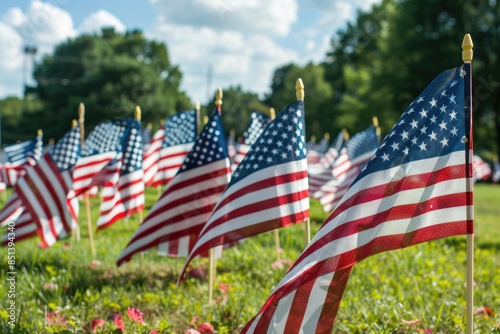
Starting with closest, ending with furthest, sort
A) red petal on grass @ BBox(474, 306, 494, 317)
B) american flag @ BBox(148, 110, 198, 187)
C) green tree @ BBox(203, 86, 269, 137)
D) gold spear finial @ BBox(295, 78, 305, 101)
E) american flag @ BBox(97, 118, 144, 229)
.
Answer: gold spear finial @ BBox(295, 78, 305, 101) → red petal on grass @ BBox(474, 306, 494, 317) → american flag @ BBox(97, 118, 144, 229) → american flag @ BBox(148, 110, 198, 187) → green tree @ BBox(203, 86, 269, 137)

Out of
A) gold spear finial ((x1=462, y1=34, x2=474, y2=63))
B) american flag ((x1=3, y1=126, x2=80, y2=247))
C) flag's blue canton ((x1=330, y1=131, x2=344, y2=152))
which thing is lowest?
american flag ((x1=3, y1=126, x2=80, y2=247))

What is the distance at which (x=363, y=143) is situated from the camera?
1077cm

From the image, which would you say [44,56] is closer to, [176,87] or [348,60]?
[176,87]

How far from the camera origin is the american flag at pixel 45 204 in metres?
8.00

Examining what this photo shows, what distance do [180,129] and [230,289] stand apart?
3549 mm

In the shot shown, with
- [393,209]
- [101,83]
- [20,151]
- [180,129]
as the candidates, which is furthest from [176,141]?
[101,83]

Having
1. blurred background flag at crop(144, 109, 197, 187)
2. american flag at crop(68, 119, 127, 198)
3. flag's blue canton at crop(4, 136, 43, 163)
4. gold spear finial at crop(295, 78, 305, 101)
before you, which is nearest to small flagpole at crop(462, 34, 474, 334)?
gold spear finial at crop(295, 78, 305, 101)

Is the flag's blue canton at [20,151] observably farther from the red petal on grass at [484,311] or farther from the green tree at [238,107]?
the green tree at [238,107]

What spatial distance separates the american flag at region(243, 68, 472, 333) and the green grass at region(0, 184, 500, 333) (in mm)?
1228

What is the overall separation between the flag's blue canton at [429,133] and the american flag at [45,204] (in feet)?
17.3

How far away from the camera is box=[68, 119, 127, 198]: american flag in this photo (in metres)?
8.18

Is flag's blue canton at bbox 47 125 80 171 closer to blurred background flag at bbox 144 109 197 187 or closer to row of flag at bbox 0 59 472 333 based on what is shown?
row of flag at bbox 0 59 472 333

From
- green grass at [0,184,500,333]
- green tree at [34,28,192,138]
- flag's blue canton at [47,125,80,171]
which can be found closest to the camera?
green grass at [0,184,500,333]

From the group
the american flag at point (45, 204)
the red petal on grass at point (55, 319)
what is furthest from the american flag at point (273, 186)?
the american flag at point (45, 204)
